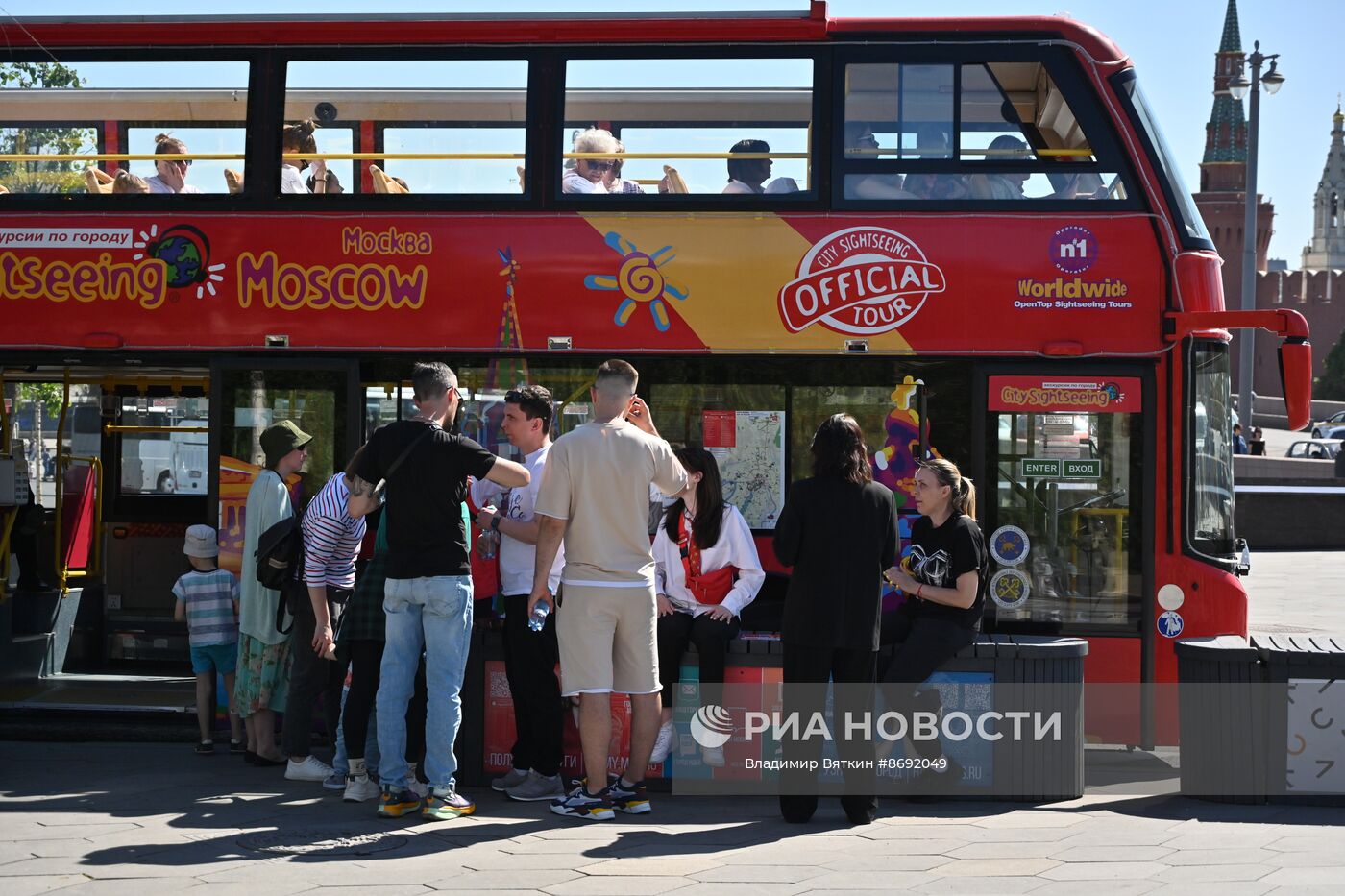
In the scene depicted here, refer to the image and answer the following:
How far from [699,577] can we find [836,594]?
112cm

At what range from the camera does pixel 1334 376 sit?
82.1 meters

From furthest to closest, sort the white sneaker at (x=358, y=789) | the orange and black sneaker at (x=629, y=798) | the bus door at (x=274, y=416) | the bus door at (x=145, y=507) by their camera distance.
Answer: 1. the bus door at (x=145, y=507)
2. the bus door at (x=274, y=416)
3. the white sneaker at (x=358, y=789)
4. the orange and black sneaker at (x=629, y=798)

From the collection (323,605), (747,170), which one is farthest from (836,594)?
(747,170)

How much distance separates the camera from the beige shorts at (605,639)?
657 cm

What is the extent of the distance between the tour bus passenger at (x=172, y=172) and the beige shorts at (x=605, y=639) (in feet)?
12.5

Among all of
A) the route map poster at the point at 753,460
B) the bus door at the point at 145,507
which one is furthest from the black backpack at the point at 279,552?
the bus door at the point at 145,507

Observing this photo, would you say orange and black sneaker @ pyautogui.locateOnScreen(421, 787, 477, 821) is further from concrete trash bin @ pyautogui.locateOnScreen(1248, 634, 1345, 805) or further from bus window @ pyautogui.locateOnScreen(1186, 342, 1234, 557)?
bus window @ pyautogui.locateOnScreen(1186, 342, 1234, 557)

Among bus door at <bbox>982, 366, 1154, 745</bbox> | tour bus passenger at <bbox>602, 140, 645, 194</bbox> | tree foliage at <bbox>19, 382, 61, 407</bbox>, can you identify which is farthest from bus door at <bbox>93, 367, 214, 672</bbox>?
tree foliage at <bbox>19, 382, 61, 407</bbox>

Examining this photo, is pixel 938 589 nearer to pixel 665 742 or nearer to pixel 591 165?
pixel 665 742

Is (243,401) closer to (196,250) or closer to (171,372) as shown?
(196,250)

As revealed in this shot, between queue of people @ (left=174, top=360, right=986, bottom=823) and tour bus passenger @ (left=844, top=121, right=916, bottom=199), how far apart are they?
179 centimetres

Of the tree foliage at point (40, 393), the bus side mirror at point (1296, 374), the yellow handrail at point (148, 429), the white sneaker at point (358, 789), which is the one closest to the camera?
the white sneaker at point (358, 789)

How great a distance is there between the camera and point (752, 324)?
819 centimetres

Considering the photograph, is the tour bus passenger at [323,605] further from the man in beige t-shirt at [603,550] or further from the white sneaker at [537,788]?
the white sneaker at [537,788]
